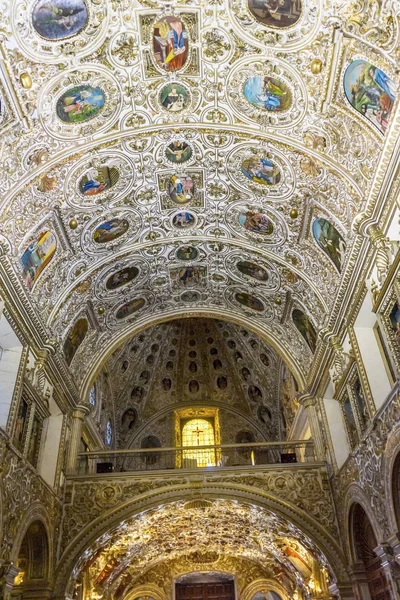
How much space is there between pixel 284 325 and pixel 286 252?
4.13 m

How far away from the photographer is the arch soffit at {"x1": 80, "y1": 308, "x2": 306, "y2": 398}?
63.4ft

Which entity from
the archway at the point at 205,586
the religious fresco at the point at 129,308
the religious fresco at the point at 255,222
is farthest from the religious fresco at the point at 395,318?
the archway at the point at 205,586

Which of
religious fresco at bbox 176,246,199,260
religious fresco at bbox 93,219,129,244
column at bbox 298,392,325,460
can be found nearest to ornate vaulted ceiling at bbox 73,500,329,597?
column at bbox 298,392,325,460

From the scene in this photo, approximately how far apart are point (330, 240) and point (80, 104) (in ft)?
24.9

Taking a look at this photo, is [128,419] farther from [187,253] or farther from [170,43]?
[170,43]

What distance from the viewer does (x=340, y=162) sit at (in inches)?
485

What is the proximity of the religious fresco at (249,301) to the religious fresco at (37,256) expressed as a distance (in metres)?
7.96

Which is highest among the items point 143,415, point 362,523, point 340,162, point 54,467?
point 143,415

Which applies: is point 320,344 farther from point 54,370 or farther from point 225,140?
point 54,370

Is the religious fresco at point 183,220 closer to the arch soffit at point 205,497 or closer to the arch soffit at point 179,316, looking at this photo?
the arch soffit at point 179,316

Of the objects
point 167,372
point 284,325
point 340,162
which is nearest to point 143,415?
point 167,372

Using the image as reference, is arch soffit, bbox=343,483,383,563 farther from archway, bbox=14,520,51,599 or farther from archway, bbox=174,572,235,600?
archway, bbox=174,572,235,600

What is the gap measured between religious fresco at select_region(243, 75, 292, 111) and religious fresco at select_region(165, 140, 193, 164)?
2332 millimetres

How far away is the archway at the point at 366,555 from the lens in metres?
12.8
